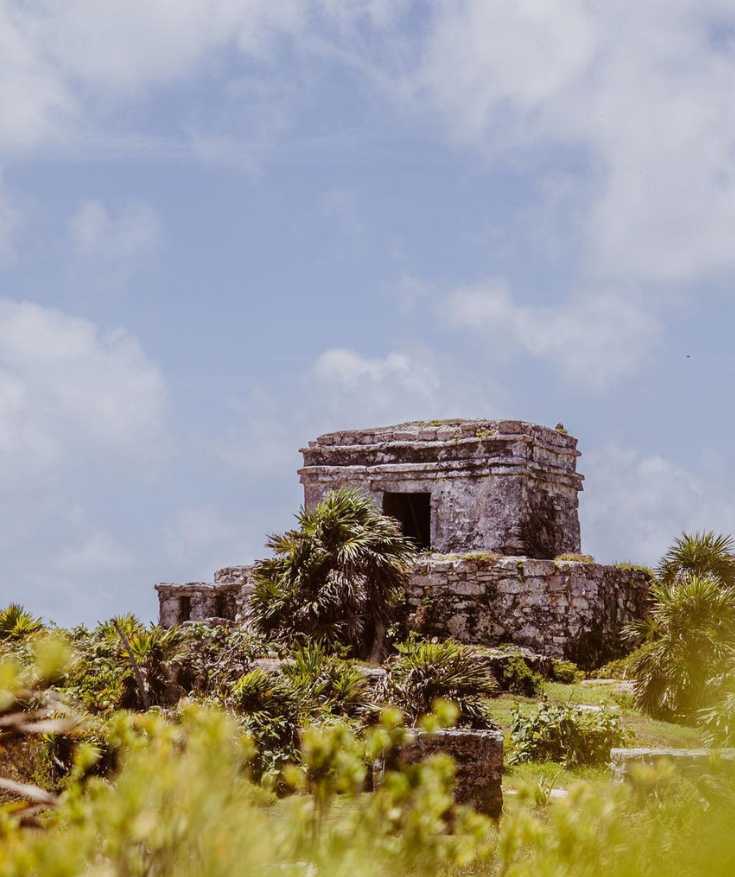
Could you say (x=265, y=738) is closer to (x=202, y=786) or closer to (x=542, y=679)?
(x=542, y=679)

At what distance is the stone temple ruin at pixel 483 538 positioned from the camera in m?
17.2

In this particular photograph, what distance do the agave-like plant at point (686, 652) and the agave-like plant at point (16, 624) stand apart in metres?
9.69

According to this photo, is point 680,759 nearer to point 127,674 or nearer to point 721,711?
point 721,711

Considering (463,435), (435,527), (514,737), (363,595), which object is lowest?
(514,737)

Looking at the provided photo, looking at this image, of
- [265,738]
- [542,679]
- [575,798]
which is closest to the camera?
[575,798]

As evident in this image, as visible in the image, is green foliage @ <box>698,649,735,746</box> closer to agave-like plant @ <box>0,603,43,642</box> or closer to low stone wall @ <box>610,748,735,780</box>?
low stone wall @ <box>610,748,735,780</box>

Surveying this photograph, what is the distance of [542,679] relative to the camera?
15.2 metres

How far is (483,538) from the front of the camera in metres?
20.1

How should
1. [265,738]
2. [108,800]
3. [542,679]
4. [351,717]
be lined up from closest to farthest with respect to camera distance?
[108,800], [265,738], [351,717], [542,679]

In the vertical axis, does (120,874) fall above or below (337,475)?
below

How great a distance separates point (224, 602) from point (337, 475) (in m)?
3.47

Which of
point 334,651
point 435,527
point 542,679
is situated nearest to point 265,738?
point 334,651

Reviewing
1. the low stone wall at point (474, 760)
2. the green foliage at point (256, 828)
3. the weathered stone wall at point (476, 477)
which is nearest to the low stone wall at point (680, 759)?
the low stone wall at point (474, 760)

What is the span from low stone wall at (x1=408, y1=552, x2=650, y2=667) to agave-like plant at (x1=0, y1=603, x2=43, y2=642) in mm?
6333
